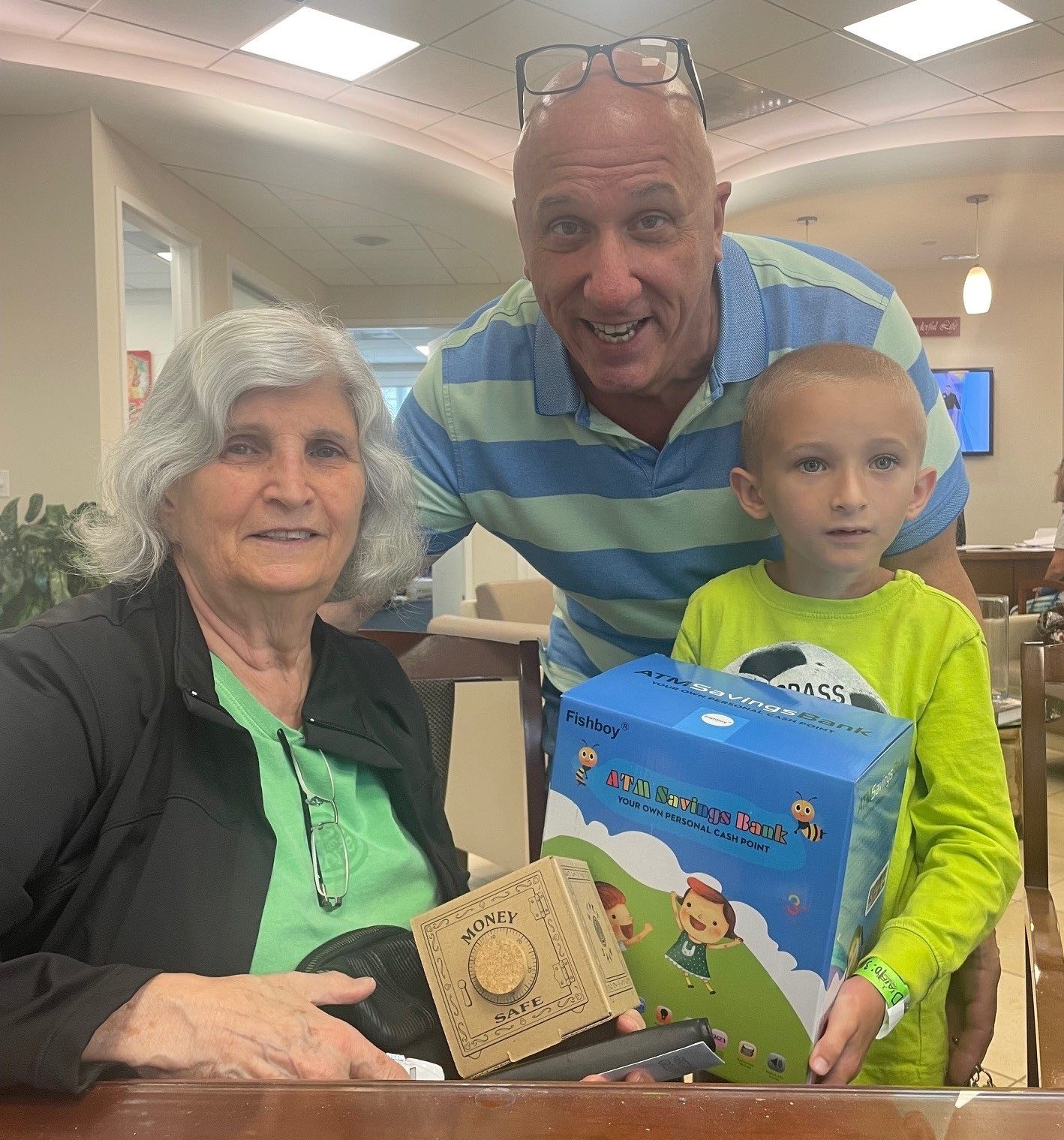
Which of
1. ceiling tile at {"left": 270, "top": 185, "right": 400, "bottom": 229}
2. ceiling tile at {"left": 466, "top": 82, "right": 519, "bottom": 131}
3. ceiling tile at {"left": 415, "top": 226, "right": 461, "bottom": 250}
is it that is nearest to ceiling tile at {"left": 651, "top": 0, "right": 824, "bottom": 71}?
ceiling tile at {"left": 466, "top": 82, "right": 519, "bottom": 131}

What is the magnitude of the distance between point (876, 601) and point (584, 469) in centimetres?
51

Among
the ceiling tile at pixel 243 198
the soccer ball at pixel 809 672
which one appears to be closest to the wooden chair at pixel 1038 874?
the soccer ball at pixel 809 672

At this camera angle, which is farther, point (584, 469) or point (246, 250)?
point (246, 250)

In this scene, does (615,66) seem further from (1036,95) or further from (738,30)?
(1036,95)

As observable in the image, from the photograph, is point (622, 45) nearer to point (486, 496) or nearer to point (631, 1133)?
point (486, 496)

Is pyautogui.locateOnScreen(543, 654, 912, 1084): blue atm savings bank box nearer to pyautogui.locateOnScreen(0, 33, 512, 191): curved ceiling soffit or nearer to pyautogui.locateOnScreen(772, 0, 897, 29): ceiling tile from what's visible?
pyautogui.locateOnScreen(772, 0, 897, 29): ceiling tile

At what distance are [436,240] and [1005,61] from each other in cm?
432

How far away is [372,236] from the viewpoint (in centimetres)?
802

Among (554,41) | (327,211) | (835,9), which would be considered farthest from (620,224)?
(327,211)

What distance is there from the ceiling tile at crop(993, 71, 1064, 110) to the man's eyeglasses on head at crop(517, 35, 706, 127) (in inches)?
206

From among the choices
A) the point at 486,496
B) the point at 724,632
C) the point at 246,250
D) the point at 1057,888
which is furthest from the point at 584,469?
the point at 246,250

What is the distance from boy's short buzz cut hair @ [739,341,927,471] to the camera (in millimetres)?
1186

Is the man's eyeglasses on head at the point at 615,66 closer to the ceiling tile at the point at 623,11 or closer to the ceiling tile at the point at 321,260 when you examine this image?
the ceiling tile at the point at 623,11

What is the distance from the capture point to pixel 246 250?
26.0 ft
